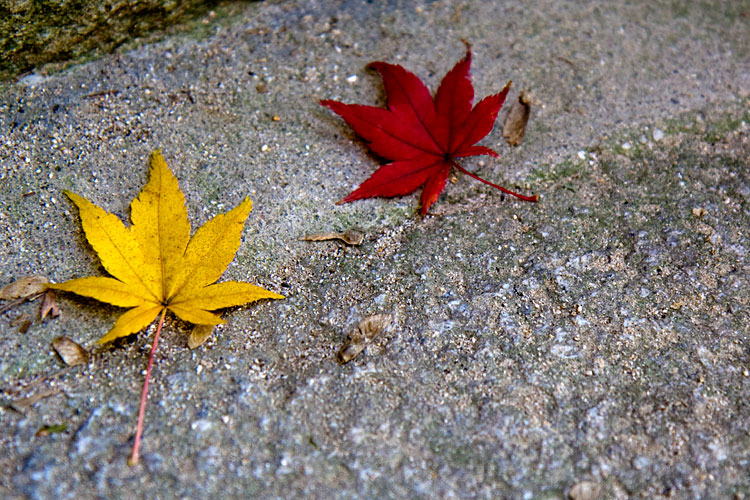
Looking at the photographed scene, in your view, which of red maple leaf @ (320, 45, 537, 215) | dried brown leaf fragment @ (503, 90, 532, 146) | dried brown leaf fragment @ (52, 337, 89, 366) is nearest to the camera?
dried brown leaf fragment @ (52, 337, 89, 366)

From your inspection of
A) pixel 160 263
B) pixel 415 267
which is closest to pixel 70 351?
pixel 160 263

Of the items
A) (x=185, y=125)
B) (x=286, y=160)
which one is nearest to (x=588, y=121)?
(x=286, y=160)

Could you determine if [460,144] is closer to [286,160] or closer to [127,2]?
[286,160]

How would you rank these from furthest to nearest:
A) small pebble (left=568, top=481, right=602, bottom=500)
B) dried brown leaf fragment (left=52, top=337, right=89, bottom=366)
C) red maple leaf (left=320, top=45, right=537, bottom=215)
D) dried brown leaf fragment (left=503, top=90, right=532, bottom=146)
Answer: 1. dried brown leaf fragment (left=503, top=90, right=532, bottom=146)
2. red maple leaf (left=320, top=45, right=537, bottom=215)
3. dried brown leaf fragment (left=52, top=337, right=89, bottom=366)
4. small pebble (left=568, top=481, right=602, bottom=500)

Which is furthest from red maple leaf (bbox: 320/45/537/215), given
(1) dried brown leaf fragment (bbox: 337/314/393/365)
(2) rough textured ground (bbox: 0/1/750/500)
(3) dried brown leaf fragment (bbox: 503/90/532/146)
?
(1) dried brown leaf fragment (bbox: 337/314/393/365)

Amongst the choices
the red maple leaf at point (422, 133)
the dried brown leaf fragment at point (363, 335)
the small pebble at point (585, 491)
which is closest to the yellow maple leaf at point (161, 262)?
the dried brown leaf fragment at point (363, 335)

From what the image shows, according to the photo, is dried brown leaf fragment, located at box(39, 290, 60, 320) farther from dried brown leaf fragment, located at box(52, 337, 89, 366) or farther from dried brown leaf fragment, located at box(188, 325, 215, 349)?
dried brown leaf fragment, located at box(188, 325, 215, 349)

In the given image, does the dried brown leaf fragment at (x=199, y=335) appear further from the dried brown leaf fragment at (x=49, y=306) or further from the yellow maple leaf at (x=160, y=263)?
the dried brown leaf fragment at (x=49, y=306)
